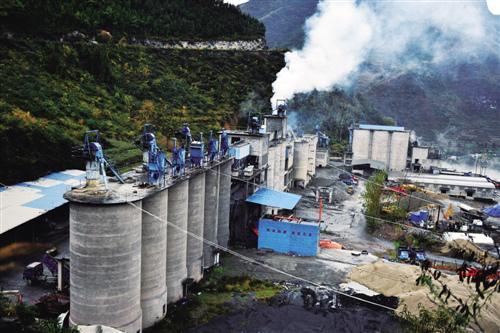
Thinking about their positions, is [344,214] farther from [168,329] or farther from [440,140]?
[440,140]

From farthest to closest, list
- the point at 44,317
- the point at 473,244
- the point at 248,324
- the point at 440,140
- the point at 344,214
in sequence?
the point at 440,140 → the point at 344,214 → the point at 473,244 → the point at 248,324 → the point at 44,317

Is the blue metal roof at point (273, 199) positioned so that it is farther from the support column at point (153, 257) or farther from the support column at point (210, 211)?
the support column at point (153, 257)

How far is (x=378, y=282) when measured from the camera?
3616 cm

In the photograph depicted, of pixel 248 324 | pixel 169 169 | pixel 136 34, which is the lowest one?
pixel 248 324

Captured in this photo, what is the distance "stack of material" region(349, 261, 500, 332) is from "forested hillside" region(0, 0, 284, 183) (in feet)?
98.4

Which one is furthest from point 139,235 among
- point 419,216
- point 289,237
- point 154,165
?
point 419,216

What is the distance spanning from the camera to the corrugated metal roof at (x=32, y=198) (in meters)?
36.1

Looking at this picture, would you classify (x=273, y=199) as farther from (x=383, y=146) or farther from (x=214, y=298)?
(x=383, y=146)

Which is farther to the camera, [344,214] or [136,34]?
[136,34]

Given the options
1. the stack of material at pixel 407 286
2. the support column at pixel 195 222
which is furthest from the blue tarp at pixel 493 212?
the support column at pixel 195 222

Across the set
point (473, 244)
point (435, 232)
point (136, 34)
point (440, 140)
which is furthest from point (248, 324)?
point (440, 140)

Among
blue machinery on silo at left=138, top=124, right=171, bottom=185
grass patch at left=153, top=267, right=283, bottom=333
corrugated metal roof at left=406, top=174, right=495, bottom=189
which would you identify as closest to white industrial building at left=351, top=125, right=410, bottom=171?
corrugated metal roof at left=406, top=174, right=495, bottom=189

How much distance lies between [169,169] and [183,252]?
17.0 feet

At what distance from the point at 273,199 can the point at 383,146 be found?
144ft
